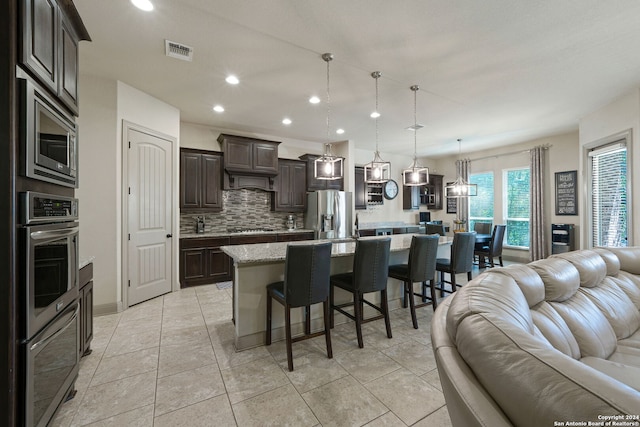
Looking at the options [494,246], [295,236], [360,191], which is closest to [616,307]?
[494,246]

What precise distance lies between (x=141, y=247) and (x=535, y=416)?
163 inches

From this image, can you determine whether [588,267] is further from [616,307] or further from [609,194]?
[609,194]

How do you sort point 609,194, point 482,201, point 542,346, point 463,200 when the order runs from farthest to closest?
1. point 463,200
2. point 482,201
3. point 609,194
4. point 542,346

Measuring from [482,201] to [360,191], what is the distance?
3404mm

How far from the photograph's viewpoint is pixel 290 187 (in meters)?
5.59

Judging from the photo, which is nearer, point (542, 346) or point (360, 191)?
point (542, 346)

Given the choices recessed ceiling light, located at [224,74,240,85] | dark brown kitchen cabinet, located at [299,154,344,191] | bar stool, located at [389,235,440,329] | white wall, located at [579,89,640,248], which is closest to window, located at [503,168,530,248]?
white wall, located at [579,89,640,248]

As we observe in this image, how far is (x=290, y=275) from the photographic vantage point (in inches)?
82.0

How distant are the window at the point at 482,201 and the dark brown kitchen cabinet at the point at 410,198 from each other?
4.72ft

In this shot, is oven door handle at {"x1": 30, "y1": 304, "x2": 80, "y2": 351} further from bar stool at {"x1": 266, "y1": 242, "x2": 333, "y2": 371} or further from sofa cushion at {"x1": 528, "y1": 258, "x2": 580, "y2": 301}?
sofa cushion at {"x1": 528, "y1": 258, "x2": 580, "y2": 301}

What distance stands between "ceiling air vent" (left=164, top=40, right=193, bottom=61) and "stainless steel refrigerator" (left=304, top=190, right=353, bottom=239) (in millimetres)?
3230

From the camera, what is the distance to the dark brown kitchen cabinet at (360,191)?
6.49m

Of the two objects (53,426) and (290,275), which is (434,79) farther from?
(53,426)

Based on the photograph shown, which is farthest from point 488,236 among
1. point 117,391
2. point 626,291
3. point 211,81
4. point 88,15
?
point 88,15
